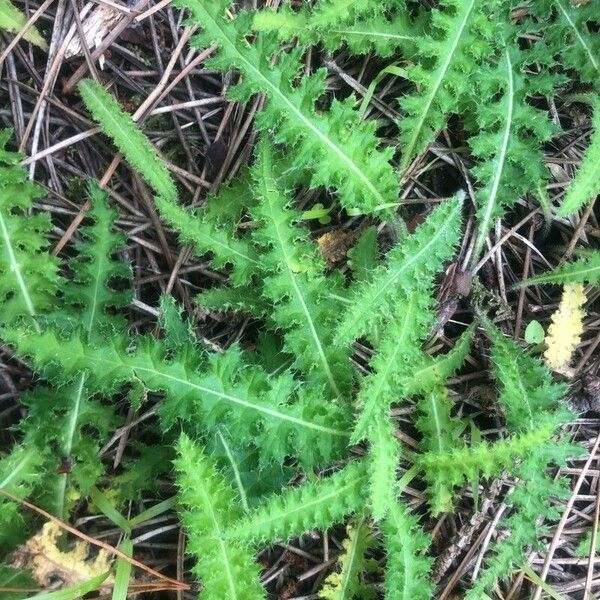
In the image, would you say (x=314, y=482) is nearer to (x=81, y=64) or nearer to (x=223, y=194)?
(x=223, y=194)

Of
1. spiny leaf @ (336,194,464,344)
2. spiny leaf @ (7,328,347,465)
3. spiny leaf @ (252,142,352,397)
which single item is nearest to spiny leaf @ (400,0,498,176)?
spiny leaf @ (336,194,464,344)

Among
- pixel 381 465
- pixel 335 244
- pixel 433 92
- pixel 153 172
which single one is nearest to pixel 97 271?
pixel 153 172

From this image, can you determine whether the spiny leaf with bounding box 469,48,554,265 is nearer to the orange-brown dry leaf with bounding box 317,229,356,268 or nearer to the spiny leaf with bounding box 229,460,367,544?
the orange-brown dry leaf with bounding box 317,229,356,268

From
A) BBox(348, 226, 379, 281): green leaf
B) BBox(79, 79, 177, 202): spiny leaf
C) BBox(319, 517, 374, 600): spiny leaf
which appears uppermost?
BBox(79, 79, 177, 202): spiny leaf

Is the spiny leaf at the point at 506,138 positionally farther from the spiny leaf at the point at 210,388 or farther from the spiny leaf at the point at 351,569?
the spiny leaf at the point at 351,569

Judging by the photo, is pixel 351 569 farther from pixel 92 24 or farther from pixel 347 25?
pixel 92 24

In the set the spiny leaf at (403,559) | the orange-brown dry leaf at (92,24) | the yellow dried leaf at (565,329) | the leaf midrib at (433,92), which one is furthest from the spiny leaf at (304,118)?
the spiny leaf at (403,559)
